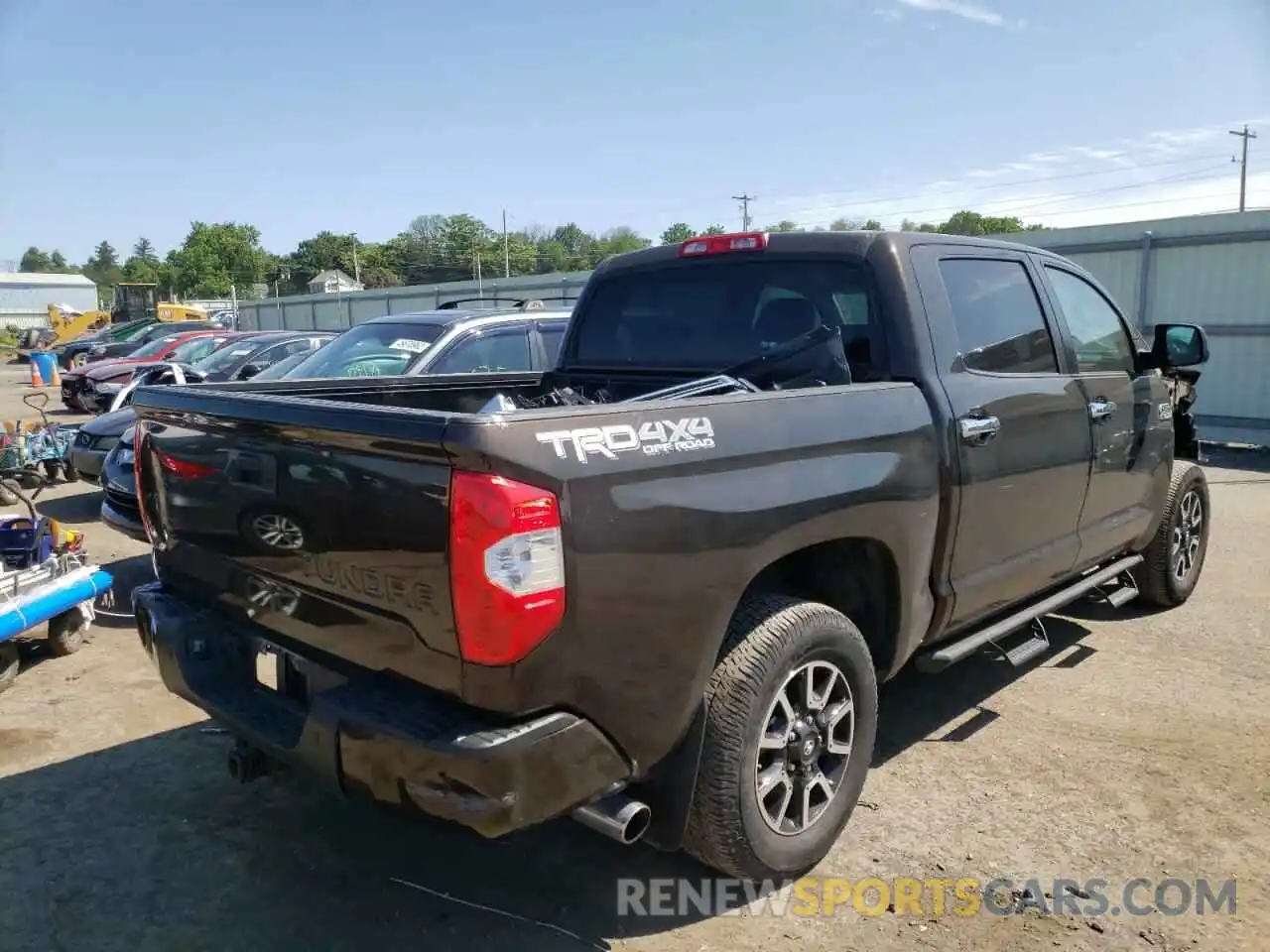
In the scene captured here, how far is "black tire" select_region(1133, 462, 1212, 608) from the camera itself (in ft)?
17.7

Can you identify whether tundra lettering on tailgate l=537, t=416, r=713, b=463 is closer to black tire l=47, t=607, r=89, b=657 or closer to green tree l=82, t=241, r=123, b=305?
black tire l=47, t=607, r=89, b=657

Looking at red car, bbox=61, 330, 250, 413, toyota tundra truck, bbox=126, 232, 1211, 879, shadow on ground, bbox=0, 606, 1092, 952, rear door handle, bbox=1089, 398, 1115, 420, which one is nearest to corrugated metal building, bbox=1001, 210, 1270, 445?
rear door handle, bbox=1089, 398, 1115, 420

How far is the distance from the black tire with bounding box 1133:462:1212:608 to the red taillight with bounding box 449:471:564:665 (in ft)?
14.7

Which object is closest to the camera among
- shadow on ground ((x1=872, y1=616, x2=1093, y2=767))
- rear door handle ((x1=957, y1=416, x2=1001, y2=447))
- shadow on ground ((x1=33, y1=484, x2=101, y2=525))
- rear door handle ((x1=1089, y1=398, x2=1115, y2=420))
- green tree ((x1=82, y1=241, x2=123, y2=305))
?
rear door handle ((x1=957, y1=416, x2=1001, y2=447))

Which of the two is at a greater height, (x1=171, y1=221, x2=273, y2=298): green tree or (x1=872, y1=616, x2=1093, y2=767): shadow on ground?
(x1=171, y1=221, x2=273, y2=298): green tree

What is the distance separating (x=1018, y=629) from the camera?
424cm

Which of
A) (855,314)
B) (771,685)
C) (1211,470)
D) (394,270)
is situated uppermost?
(394,270)

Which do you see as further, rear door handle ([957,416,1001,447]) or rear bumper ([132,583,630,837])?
rear door handle ([957,416,1001,447])

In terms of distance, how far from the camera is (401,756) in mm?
2215

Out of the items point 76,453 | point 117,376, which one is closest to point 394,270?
point 117,376

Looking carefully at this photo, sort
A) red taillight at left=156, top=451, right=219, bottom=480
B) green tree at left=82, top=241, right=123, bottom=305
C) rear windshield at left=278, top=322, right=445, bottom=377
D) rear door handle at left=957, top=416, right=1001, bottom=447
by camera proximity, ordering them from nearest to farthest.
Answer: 1. red taillight at left=156, top=451, right=219, bottom=480
2. rear door handle at left=957, top=416, right=1001, bottom=447
3. rear windshield at left=278, top=322, right=445, bottom=377
4. green tree at left=82, top=241, right=123, bottom=305

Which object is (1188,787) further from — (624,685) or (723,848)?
(624,685)

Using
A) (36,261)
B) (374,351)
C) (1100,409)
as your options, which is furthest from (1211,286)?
(36,261)

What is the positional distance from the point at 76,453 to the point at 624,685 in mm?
7770
